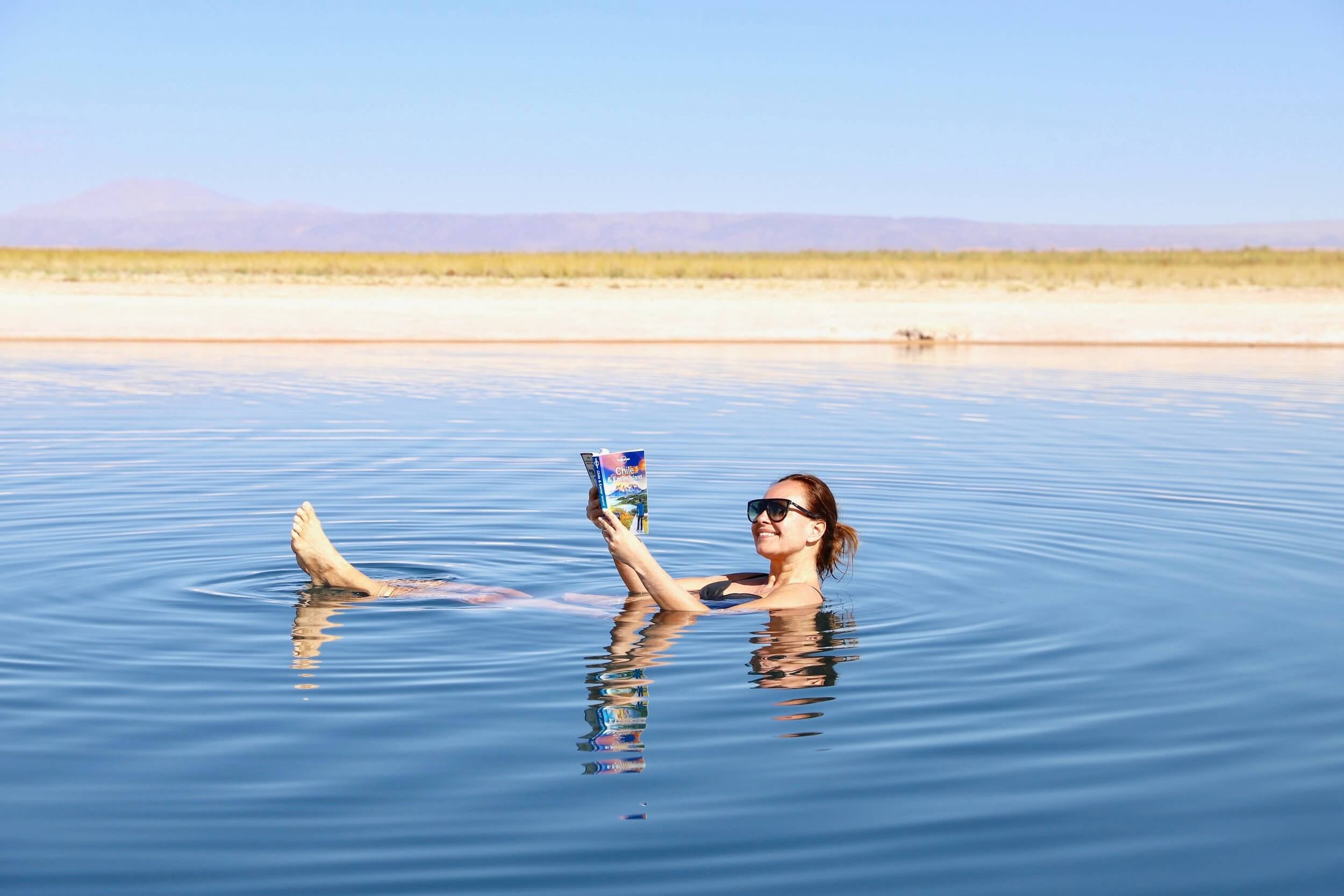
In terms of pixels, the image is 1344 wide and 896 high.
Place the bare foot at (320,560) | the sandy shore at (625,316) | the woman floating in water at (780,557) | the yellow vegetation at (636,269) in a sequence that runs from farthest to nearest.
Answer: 1. the yellow vegetation at (636,269)
2. the sandy shore at (625,316)
3. the bare foot at (320,560)
4. the woman floating in water at (780,557)

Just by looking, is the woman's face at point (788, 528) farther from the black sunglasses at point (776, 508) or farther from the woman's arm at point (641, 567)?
the woman's arm at point (641, 567)

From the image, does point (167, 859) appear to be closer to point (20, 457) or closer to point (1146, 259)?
point (20, 457)

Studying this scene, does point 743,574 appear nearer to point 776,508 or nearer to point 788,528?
point 788,528

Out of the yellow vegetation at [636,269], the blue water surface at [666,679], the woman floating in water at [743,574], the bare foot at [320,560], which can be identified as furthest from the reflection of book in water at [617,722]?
the yellow vegetation at [636,269]

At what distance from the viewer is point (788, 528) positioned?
27.0 feet

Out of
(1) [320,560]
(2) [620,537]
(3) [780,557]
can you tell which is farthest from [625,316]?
(2) [620,537]

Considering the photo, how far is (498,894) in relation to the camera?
179 inches

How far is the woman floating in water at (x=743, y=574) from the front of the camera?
26.0 feet

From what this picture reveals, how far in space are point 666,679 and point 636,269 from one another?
46.3m

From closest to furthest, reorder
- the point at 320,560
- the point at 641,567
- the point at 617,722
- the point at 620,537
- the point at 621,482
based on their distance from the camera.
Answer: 1. the point at 617,722
2. the point at 621,482
3. the point at 620,537
4. the point at 641,567
5. the point at 320,560

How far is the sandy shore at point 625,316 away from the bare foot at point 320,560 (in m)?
25.7

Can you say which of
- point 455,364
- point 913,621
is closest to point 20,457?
point 913,621

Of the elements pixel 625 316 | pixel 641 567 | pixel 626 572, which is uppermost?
pixel 625 316

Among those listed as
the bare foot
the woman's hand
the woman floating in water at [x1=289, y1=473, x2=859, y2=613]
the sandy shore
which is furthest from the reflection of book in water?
the sandy shore
